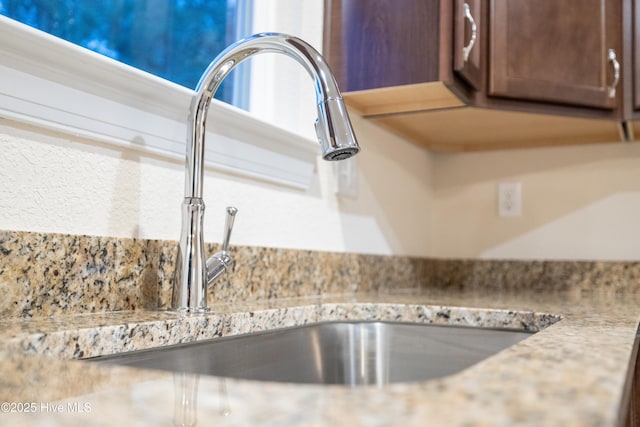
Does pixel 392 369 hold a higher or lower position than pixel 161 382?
lower

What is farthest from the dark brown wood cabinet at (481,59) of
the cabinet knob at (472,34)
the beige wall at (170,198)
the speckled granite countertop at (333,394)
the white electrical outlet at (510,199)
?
the speckled granite countertop at (333,394)

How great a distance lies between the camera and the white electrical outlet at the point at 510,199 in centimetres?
190

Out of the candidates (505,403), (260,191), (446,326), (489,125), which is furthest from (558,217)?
(505,403)

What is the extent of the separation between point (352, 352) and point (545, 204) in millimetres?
1057

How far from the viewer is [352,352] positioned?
1058 millimetres

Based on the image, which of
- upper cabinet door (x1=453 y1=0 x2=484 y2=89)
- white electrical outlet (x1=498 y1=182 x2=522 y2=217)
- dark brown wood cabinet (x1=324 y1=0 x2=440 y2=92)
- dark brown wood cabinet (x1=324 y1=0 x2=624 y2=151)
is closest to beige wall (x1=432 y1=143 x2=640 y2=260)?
white electrical outlet (x1=498 y1=182 x2=522 y2=217)

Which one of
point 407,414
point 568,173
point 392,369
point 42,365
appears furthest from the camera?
point 568,173

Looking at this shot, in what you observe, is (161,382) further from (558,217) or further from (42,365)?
(558,217)

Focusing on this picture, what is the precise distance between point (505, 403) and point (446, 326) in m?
0.73

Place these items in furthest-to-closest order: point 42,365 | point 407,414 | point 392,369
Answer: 1. point 392,369
2. point 42,365
3. point 407,414

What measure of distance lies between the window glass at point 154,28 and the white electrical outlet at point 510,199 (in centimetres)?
98

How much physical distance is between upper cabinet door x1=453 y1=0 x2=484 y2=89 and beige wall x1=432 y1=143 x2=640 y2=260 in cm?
58

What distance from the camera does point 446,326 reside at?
1.05m

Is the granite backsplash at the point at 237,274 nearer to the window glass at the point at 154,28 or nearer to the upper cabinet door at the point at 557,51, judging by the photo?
the window glass at the point at 154,28
